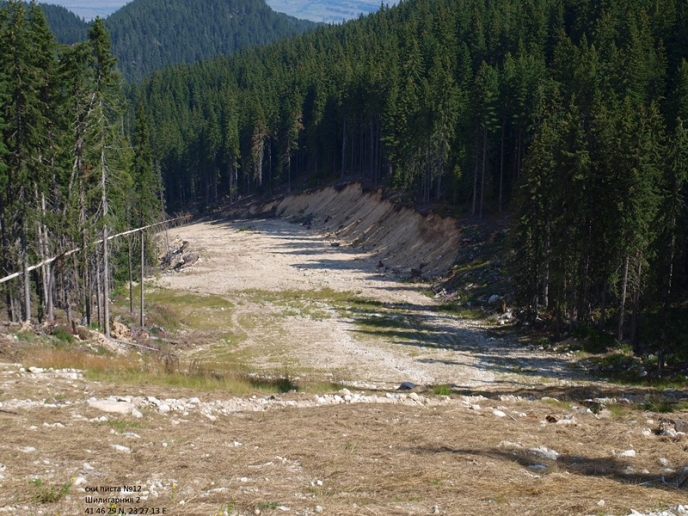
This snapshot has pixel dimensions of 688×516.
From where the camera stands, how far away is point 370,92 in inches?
3649

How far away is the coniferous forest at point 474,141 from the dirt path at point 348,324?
580cm

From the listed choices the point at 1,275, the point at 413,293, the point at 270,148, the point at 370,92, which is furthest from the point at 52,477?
the point at 270,148

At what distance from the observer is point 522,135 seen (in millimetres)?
63500

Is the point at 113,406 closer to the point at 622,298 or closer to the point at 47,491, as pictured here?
the point at 47,491

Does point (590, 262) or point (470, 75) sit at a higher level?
point (470, 75)

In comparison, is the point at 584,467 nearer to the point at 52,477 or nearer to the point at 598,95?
the point at 52,477

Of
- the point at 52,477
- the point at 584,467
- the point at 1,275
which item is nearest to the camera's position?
the point at 52,477

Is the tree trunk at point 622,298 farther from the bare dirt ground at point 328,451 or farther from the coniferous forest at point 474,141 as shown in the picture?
the bare dirt ground at point 328,451

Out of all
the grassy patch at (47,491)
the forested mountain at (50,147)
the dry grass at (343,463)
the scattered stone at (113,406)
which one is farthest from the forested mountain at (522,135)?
the grassy patch at (47,491)

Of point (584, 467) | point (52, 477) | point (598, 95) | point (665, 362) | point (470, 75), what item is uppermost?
point (470, 75)

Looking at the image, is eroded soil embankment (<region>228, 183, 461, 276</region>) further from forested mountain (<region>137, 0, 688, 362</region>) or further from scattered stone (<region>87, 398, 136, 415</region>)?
scattered stone (<region>87, 398, 136, 415</region>)

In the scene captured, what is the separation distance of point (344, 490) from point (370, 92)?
3453 inches

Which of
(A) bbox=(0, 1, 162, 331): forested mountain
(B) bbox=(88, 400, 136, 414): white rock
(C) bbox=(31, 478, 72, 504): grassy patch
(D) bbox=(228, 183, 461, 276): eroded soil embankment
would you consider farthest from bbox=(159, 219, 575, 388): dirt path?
(C) bbox=(31, 478, 72, 504): grassy patch

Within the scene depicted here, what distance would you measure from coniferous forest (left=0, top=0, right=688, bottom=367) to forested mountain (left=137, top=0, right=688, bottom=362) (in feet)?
0.61
